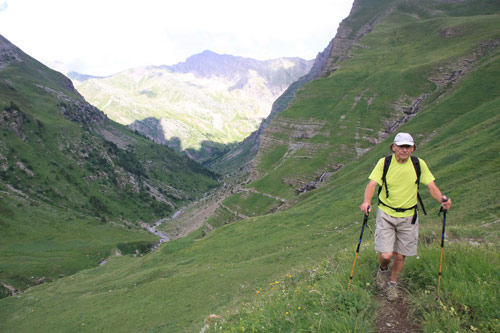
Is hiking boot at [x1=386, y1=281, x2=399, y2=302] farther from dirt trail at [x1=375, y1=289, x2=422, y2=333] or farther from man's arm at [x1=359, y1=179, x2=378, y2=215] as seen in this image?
man's arm at [x1=359, y1=179, x2=378, y2=215]

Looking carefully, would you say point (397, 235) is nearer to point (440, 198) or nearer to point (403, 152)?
point (440, 198)

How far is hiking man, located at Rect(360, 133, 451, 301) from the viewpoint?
8977mm

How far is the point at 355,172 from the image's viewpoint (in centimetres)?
6175

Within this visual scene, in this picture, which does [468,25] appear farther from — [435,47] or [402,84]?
[402,84]

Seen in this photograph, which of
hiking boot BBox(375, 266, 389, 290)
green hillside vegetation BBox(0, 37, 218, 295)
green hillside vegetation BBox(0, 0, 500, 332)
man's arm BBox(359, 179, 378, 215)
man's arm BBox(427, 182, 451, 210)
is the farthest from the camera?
green hillside vegetation BBox(0, 37, 218, 295)

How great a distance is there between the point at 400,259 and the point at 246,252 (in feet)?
99.7

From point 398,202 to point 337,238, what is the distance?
22.0 m

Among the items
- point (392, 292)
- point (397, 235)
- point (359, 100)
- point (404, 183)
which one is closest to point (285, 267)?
point (397, 235)

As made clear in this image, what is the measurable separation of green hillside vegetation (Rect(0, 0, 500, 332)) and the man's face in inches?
131

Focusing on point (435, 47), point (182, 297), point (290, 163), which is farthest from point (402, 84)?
point (182, 297)

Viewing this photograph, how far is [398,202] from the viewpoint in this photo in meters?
9.07

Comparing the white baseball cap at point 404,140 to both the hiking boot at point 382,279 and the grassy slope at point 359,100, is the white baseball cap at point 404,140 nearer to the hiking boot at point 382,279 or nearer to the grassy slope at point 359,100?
the hiking boot at point 382,279

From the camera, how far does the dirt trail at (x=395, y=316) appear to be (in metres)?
7.36

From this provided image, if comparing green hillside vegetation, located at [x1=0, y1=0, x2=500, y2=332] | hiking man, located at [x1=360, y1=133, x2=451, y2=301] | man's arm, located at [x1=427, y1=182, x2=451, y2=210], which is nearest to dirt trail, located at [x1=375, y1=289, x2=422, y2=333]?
green hillside vegetation, located at [x1=0, y1=0, x2=500, y2=332]
